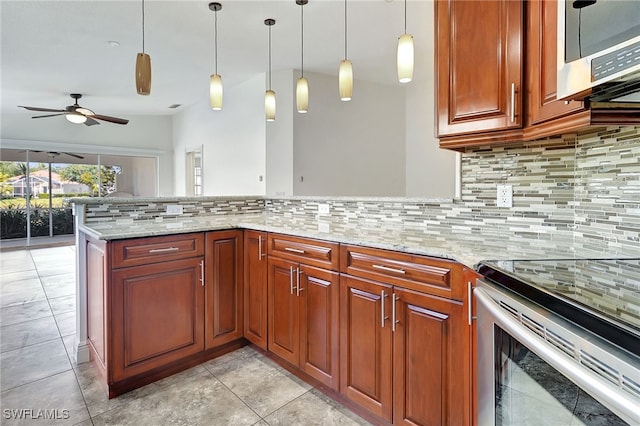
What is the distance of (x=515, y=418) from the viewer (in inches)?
39.9

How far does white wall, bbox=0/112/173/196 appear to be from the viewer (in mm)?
6391

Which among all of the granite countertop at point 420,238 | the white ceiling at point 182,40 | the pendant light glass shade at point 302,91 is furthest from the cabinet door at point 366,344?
the white ceiling at point 182,40

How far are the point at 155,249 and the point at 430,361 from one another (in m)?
1.65

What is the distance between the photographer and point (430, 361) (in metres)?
1.48

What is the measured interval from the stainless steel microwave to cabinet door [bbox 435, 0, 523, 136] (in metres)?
0.27

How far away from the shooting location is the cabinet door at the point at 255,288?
234 cm

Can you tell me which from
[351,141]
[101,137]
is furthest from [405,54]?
[101,137]

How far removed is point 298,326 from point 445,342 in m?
0.94

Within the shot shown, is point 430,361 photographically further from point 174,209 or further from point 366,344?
point 174,209

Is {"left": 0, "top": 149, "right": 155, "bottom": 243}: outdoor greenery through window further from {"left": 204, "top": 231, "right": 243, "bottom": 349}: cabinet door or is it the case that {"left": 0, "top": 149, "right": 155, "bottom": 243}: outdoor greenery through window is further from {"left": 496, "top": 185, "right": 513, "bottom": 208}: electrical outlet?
{"left": 496, "top": 185, "right": 513, "bottom": 208}: electrical outlet

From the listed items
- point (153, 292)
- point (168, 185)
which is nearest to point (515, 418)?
point (153, 292)

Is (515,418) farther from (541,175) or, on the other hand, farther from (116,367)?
(116,367)

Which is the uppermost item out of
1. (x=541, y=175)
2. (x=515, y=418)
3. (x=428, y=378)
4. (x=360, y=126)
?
(x=360, y=126)

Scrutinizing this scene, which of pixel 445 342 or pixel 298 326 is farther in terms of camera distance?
pixel 298 326
